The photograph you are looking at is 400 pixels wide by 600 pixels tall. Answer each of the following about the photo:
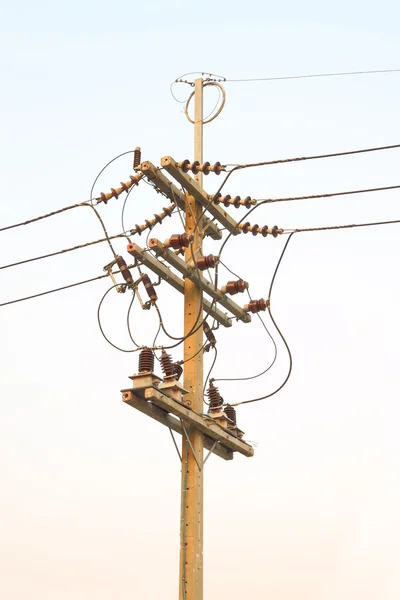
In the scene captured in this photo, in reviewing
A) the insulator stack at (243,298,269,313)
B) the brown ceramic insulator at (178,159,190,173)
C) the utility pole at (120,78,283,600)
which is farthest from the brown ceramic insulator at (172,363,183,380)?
the brown ceramic insulator at (178,159,190,173)

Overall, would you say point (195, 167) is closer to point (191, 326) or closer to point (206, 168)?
point (206, 168)

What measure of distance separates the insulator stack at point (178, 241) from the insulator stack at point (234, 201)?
Answer: 28.8 inches

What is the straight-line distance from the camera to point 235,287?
13578mm

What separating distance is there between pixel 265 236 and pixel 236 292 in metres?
0.74

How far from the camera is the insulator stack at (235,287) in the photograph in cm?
1358

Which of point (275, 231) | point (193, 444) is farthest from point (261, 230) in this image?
point (193, 444)

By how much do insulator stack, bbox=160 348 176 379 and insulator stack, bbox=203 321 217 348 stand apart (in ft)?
4.44

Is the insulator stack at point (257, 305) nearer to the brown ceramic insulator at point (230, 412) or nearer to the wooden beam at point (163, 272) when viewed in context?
the wooden beam at point (163, 272)

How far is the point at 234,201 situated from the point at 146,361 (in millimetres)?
2587

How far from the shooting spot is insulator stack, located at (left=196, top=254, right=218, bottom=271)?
12.9m

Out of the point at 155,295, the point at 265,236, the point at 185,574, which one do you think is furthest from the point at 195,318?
the point at 185,574

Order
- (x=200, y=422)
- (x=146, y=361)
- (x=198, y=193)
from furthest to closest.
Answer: (x=198, y=193)
(x=200, y=422)
(x=146, y=361)

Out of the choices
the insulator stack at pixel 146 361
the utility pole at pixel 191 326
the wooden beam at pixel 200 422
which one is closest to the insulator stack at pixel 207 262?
the utility pole at pixel 191 326

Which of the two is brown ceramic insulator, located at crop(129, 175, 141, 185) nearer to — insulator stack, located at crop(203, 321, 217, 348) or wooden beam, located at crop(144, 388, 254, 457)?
insulator stack, located at crop(203, 321, 217, 348)
